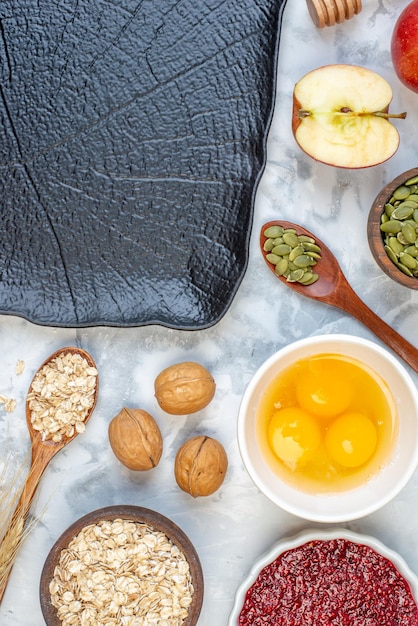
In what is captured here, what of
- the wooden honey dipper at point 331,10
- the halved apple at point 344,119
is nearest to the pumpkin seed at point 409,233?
the halved apple at point 344,119

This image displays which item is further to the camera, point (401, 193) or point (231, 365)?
point (231, 365)

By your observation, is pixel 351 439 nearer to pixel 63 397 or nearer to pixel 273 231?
pixel 273 231

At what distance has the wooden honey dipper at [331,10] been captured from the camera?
46.9 inches

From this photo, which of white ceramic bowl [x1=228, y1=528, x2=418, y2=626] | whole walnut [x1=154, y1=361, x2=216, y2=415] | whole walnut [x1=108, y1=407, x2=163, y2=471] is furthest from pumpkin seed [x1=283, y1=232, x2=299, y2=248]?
white ceramic bowl [x1=228, y1=528, x2=418, y2=626]

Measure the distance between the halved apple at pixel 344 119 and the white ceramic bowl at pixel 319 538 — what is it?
563mm

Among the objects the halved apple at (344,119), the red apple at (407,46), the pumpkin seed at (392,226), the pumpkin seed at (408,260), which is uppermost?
the red apple at (407,46)

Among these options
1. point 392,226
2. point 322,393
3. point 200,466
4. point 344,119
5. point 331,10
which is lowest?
point 200,466

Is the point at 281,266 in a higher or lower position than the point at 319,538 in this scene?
higher

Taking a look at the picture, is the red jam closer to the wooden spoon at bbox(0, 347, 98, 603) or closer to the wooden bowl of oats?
the wooden bowl of oats

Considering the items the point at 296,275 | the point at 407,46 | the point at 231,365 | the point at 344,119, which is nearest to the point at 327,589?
the point at 231,365

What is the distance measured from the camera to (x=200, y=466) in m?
1.18

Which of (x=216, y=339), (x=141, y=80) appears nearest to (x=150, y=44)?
(x=141, y=80)

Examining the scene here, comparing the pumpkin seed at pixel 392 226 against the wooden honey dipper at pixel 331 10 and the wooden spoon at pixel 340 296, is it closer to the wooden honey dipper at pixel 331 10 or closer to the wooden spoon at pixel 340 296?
the wooden spoon at pixel 340 296

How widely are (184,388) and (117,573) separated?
30 cm
